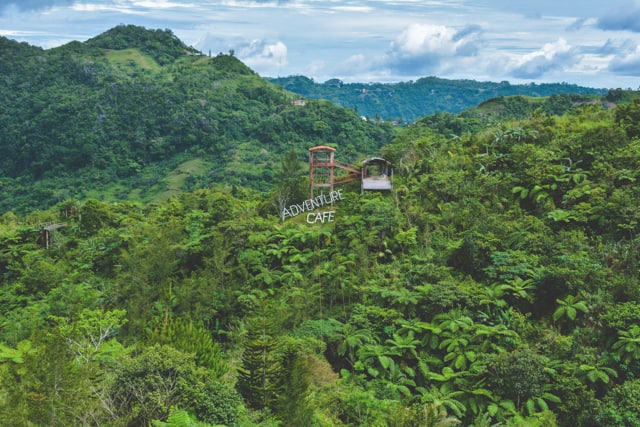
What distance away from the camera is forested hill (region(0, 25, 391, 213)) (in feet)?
286

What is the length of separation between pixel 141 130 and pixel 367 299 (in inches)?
3632

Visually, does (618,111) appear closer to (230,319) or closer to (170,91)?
(230,319)

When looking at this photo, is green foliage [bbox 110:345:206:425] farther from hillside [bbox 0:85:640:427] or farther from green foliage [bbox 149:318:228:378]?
green foliage [bbox 149:318:228:378]

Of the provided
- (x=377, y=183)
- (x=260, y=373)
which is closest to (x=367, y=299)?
(x=260, y=373)

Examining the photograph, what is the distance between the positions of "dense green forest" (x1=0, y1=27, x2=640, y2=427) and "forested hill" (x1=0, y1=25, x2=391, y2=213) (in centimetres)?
5394

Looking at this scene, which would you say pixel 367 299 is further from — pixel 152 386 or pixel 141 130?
pixel 141 130

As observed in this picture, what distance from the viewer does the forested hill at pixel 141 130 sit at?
286ft

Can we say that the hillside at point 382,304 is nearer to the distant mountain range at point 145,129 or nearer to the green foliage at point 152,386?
the green foliage at point 152,386

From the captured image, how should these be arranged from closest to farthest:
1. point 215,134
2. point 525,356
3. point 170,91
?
point 525,356 < point 215,134 < point 170,91

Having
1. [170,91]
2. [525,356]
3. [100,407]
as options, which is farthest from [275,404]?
[170,91]

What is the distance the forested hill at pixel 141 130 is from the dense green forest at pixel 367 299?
53.9m

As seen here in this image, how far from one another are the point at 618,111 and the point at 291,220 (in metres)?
14.4

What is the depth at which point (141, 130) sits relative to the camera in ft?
331

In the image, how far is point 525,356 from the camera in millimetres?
12672
